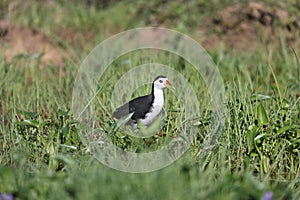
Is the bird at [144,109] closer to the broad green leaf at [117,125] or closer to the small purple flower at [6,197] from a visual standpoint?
the broad green leaf at [117,125]

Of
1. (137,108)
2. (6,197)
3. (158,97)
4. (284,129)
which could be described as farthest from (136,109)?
(6,197)

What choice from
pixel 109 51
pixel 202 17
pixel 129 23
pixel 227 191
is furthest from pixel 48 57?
pixel 227 191

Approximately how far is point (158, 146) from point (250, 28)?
3.23m

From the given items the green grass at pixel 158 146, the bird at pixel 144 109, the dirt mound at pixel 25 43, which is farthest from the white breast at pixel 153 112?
the dirt mound at pixel 25 43

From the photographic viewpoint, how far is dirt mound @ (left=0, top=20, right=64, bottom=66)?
5562 mm

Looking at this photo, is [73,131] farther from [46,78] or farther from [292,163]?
[46,78]

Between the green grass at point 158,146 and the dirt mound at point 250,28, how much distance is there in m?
0.32

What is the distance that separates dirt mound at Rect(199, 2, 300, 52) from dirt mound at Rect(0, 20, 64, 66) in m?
1.43

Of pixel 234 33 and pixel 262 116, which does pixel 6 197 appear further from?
pixel 234 33

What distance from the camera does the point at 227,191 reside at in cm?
241

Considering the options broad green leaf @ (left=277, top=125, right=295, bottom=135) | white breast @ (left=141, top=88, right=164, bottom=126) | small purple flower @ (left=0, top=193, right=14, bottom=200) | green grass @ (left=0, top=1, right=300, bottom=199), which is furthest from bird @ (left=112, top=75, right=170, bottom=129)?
small purple flower @ (left=0, top=193, right=14, bottom=200)

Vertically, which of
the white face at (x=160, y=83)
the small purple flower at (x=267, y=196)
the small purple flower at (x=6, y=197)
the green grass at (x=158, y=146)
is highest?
the white face at (x=160, y=83)

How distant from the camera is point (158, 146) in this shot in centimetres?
307

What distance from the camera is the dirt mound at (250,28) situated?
5.84 m
